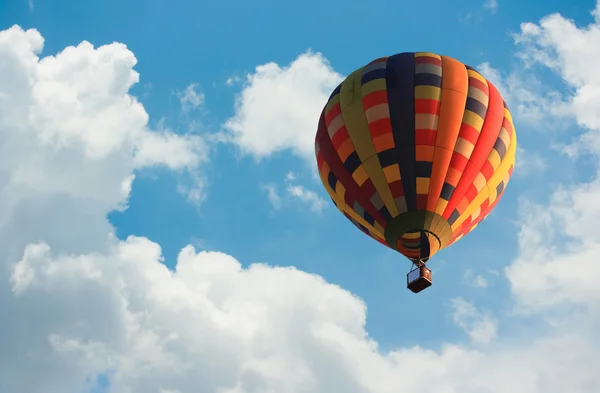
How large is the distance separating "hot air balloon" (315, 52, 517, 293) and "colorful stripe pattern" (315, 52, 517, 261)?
3 centimetres

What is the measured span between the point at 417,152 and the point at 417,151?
4 cm

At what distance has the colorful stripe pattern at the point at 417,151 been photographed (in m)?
27.1

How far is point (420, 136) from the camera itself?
27.6 m

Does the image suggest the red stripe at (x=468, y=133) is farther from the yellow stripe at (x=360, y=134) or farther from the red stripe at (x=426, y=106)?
the yellow stripe at (x=360, y=134)

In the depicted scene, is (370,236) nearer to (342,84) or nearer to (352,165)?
(352,165)

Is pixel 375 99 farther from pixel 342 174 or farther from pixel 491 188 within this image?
pixel 491 188

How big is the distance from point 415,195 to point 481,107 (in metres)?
4.19

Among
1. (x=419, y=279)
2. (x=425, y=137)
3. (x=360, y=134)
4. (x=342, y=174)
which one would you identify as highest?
(x=360, y=134)

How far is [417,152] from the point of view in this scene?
1078 inches

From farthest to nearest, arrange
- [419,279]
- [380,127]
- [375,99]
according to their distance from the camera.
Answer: [375,99] → [380,127] → [419,279]

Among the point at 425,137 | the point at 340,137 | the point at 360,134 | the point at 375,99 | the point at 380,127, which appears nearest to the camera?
the point at 425,137

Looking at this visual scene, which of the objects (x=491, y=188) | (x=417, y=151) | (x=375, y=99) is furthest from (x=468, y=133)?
(x=375, y=99)

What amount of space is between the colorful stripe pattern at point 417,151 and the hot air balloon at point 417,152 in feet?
0.11

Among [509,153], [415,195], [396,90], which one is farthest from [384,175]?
[509,153]
